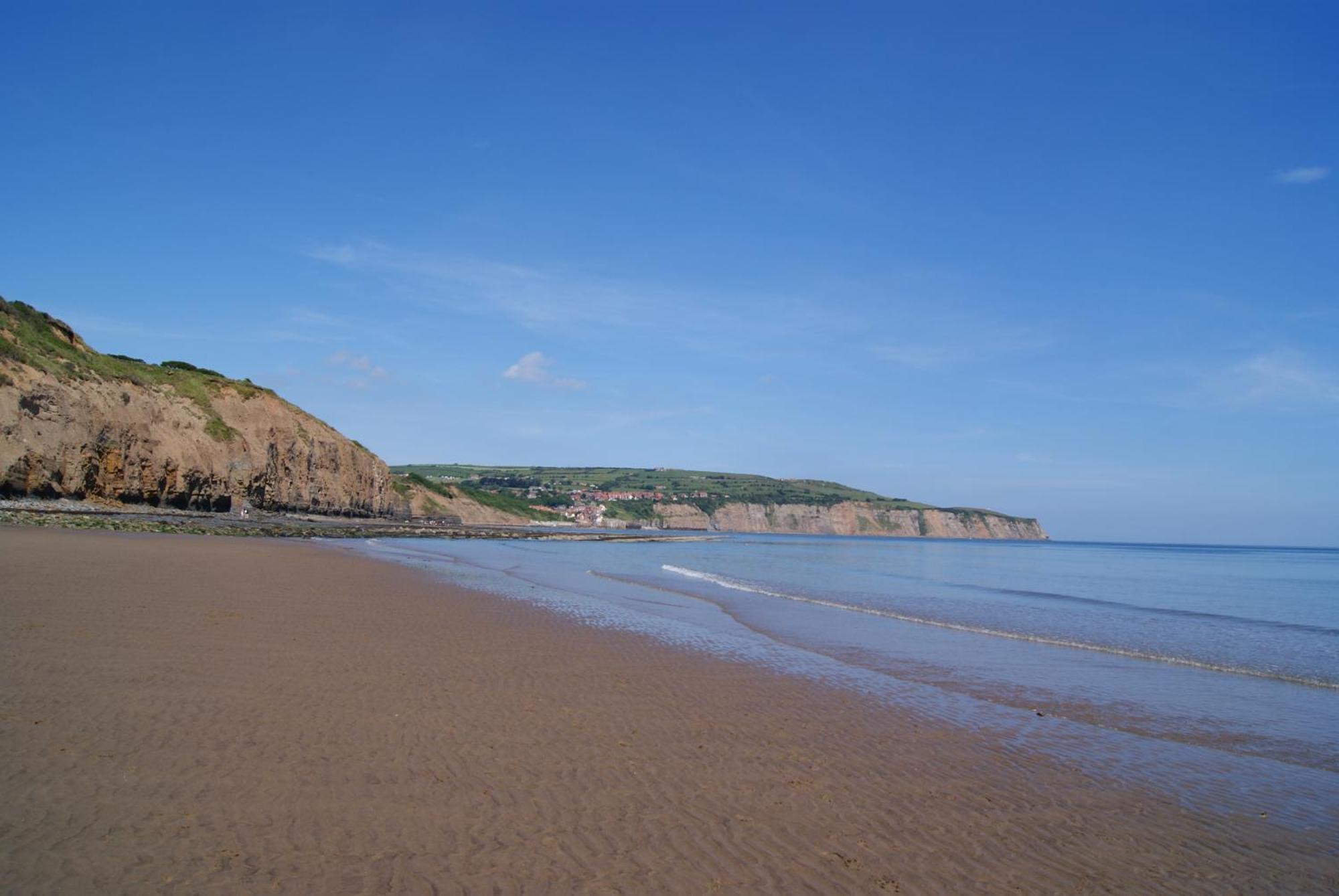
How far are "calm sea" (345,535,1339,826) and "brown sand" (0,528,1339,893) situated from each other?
136cm

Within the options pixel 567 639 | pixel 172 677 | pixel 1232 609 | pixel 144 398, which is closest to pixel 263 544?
pixel 144 398

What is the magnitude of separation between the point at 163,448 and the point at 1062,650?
180ft

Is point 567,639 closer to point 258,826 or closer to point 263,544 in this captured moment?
point 258,826

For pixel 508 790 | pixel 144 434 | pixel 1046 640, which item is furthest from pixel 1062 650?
pixel 144 434

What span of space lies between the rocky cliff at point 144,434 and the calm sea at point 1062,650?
19016 millimetres

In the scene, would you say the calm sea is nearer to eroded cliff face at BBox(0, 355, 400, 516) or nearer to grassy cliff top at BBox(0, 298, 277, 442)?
eroded cliff face at BBox(0, 355, 400, 516)

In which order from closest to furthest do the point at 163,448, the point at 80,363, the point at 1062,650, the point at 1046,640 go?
the point at 1062,650
the point at 1046,640
the point at 80,363
the point at 163,448

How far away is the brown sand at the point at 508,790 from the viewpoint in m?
4.62

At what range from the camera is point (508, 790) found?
596 centimetres

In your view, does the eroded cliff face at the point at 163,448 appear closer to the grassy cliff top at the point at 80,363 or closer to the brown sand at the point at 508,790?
the grassy cliff top at the point at 80,363

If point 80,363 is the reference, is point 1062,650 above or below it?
below

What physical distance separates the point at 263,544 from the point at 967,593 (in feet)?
103

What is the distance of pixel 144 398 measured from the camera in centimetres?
5062

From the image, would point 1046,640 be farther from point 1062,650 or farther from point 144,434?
point 144,434
